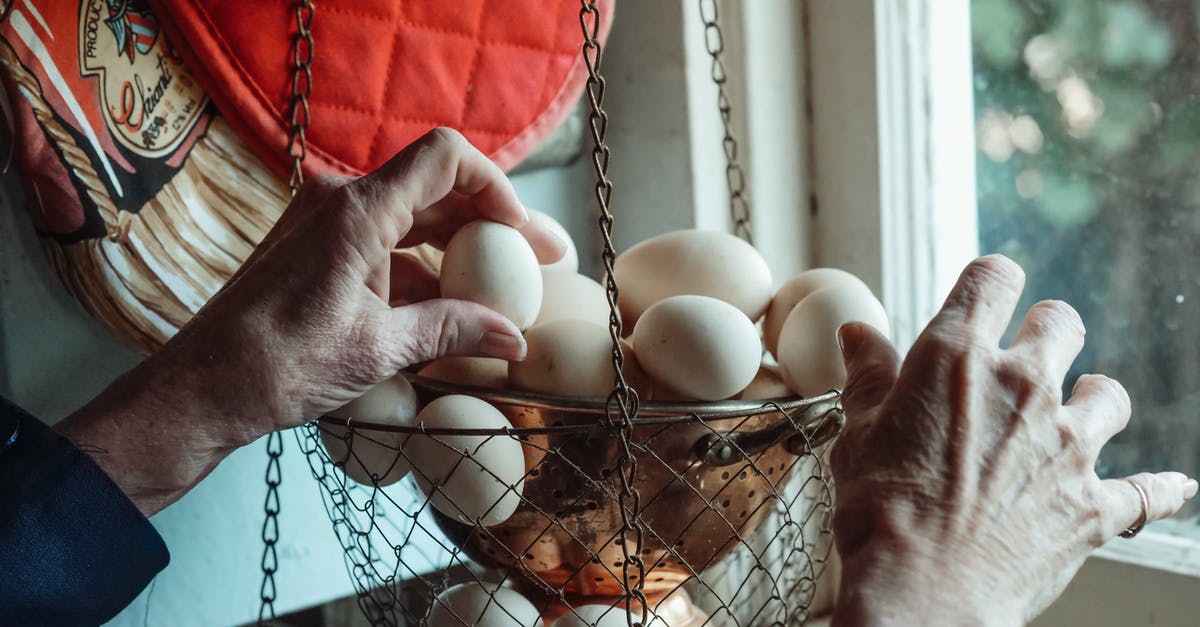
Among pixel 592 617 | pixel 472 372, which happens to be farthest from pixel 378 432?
pixel 592 617

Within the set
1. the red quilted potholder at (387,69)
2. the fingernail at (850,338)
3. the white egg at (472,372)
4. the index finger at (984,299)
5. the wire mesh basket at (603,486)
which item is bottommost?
the wire mesh basket at (603,486)

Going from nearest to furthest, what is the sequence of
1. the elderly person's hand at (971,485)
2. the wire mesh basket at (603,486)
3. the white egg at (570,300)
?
1. the elderly person's hand at (971,485)
2. the wire mesh basket at (603,486)
3. the white egg at (570,300)

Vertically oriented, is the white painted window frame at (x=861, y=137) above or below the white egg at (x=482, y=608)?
above

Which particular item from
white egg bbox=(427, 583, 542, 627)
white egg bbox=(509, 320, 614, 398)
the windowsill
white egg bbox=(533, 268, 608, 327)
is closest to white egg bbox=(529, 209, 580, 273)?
white egg bbox=(533, 268, 608, 327)

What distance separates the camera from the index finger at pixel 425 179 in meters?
0.67

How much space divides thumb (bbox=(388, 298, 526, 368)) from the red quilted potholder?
0.82ft

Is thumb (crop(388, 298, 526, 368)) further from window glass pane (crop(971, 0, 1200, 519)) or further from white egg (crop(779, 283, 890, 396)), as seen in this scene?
window glass pane (crop(971, 0, 1200, 519))

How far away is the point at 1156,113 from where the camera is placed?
85 centimetres

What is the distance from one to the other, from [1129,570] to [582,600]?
1.46 ft

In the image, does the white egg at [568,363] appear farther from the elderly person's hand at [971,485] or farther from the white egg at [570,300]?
the elderly person's hand at [971,485]

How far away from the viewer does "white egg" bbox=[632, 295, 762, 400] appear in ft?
2.16

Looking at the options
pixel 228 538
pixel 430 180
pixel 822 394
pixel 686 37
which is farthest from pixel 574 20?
pixel 228 538

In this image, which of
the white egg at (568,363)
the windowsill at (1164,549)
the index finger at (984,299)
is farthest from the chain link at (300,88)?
the windowsill at (1164,549)

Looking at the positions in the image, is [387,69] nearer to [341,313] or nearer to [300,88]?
[300,88]
